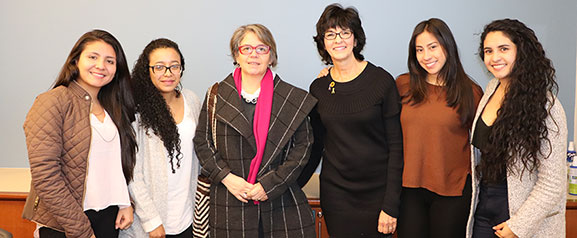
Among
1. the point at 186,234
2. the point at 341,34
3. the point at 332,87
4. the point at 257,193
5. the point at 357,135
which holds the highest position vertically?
the point at 341,34

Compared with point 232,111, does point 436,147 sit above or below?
below

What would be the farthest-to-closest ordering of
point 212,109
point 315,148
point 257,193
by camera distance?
point 315,148 < point 212,109 < point 257,193

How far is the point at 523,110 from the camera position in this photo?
1648mm

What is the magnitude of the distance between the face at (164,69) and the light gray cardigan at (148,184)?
20 centimetres

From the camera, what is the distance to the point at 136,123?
1921 millimetres

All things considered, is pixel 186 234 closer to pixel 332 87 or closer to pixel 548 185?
pixel 332 87

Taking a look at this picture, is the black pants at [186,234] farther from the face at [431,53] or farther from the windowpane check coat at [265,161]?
the face at [431,53]

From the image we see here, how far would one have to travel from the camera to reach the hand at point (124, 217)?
6.12 feet

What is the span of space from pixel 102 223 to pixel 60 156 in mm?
347

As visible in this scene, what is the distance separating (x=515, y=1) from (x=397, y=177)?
5.42ft

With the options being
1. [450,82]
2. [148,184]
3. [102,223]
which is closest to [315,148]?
[450,82]

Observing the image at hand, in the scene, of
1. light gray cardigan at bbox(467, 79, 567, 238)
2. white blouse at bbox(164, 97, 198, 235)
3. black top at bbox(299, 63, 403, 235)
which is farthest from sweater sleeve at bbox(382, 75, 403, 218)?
white blouse at bbox(164, 97, 198, 235)

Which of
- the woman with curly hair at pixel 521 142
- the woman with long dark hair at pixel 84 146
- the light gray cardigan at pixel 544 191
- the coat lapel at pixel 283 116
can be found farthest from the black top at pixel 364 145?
the woman with long dark hair at pixel 84 146

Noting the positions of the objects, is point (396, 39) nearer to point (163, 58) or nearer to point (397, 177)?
point (397, 177)
